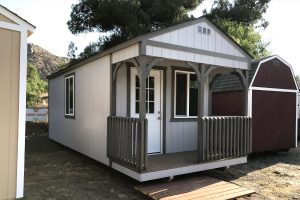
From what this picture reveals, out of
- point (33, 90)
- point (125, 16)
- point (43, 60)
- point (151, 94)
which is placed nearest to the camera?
point (151, 94)

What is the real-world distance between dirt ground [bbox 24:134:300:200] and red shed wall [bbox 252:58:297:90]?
2054 mm

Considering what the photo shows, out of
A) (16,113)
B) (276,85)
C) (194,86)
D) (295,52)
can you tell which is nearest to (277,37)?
(295,52)

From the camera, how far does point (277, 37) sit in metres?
22.9

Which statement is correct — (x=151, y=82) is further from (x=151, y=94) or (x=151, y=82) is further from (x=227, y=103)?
(x=227, y=103)

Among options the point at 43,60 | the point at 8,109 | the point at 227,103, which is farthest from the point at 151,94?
the point at 43,60

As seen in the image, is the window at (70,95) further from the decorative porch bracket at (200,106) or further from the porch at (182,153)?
the decorative porch bracket at (200,106)

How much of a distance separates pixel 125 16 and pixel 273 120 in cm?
903

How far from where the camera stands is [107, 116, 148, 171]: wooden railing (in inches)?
178

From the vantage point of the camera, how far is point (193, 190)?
4527 millimetres

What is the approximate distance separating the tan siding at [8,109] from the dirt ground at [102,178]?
1.70ft

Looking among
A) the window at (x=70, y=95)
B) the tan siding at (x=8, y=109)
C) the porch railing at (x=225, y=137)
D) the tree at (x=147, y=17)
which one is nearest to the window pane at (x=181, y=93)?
the porch railing at (x=225, y=137)

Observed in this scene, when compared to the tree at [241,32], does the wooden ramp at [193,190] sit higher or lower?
lower

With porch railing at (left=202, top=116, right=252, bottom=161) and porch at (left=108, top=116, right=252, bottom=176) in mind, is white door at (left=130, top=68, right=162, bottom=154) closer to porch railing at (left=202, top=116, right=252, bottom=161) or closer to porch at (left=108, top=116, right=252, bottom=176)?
porch at (left=108, top=116, right=252, bottom=176)

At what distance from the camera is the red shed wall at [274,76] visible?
7.37m
